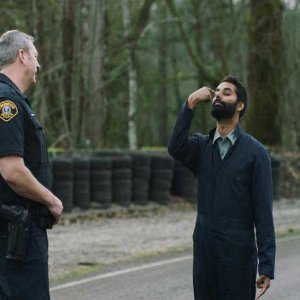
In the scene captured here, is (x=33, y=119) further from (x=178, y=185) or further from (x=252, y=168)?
(x=178, y=185)

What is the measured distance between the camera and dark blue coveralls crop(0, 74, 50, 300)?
496 centimetres

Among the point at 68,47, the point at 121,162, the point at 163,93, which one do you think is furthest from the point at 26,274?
the point at 163,93

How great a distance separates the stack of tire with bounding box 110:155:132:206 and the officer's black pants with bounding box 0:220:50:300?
14436 millimetres

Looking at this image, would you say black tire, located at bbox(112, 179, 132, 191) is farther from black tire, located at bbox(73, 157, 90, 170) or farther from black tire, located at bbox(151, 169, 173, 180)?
black tire, located at bbox(151, 169, 173, 180)

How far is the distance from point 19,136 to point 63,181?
1318cm

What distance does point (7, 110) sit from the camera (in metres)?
4.98

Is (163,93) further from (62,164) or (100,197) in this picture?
(62,164)

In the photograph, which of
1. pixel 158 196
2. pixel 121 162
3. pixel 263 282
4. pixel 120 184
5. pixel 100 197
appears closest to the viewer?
pixel 263 282

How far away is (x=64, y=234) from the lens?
15.8 meters

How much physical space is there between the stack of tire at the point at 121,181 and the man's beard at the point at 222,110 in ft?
45.6

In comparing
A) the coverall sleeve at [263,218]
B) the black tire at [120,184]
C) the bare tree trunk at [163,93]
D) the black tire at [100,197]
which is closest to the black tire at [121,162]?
the black tire at [120,184]

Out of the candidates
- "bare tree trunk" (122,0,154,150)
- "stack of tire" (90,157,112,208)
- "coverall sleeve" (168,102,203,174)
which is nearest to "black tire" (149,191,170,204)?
"stack of tire" (90,157,112,208)

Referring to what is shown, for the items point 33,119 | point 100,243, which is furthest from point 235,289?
point 100,243

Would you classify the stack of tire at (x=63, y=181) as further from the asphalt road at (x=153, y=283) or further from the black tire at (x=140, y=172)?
the asphalt road at (x=153, y=283)
